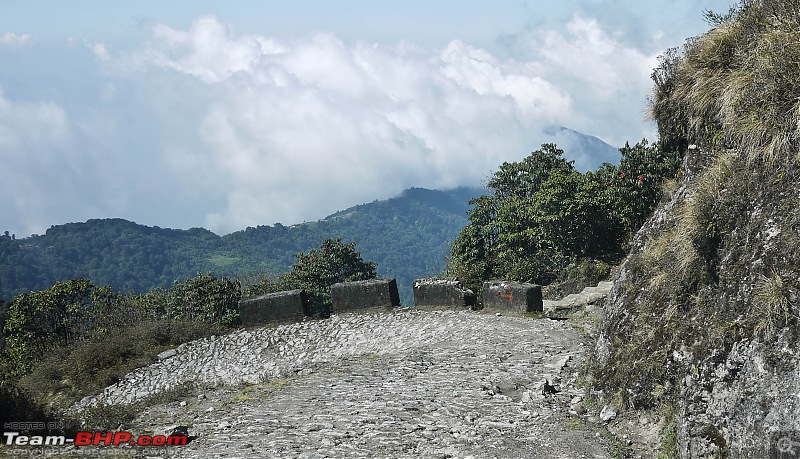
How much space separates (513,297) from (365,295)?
4203mm

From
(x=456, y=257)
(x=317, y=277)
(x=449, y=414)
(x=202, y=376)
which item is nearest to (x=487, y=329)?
(x=449, y=414)

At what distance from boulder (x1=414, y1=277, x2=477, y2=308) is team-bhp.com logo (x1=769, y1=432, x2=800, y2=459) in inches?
480

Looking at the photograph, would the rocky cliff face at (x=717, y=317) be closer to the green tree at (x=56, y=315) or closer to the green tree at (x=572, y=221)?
the green tree at (x=572, y=221)

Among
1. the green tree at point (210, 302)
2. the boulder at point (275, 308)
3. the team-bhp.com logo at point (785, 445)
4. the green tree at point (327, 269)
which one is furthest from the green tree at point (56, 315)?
the team-bhp.com logo at point (785, 445)

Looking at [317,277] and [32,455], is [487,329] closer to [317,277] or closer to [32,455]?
[32,455]

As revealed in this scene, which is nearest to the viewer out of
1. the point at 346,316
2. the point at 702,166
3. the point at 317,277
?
the point at 702,166

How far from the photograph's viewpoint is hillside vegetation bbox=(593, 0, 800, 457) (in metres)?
5.48

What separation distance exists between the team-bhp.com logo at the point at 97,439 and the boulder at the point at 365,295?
31.7 ft

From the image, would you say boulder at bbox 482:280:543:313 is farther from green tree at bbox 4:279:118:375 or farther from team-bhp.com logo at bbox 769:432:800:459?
green tree at bbox 4:279:118:375

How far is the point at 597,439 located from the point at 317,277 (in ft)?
91.2

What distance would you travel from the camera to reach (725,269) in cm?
661

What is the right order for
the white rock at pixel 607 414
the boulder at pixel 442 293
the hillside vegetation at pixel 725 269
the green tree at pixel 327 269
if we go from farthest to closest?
the green tree at pixel 327 269 < the boulder at pixel 442 293 < the white rock at pixel 607 414 < the hillside vegetation at pixel 725 269

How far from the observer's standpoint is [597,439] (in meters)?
7.22

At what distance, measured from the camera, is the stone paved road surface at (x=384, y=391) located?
24.2 ft
